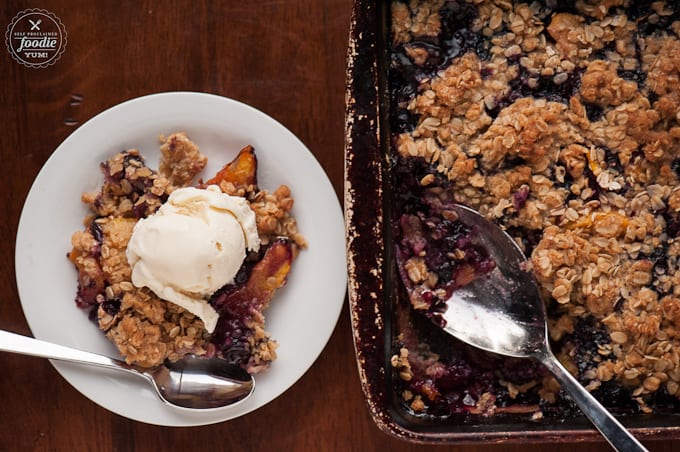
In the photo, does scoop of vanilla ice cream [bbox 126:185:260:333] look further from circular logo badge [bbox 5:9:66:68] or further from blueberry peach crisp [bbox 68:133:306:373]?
circular logo badge [bbox 5:9:66:68]


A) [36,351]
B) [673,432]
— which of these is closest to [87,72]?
[36,351]

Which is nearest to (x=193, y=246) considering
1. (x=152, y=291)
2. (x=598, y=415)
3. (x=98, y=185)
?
(x=152, y=291)

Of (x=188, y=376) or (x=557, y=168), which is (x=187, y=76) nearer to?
(x=188, y=376)

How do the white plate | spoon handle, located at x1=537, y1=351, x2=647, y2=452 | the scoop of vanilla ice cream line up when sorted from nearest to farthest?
spoon handle, located at x1=537, y1=351, x2=647, y2=452, the scoop of vanilla ice cream, the white plate

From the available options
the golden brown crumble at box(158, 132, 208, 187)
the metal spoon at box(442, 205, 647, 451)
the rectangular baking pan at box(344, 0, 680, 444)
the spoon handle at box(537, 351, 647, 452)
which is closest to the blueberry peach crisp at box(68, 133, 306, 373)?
the golden brown crumble at box(158, 132, 208, 187)

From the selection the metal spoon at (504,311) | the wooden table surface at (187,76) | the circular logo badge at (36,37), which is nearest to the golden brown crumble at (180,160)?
the wooden table surface at (187,76)

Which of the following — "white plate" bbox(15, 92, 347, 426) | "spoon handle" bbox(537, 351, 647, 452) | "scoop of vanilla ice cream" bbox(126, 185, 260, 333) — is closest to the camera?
"spoon handle" bbox(537, 351, 647, 452)

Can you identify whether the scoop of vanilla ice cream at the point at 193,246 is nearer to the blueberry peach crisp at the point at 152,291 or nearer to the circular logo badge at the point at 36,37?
the blueberry peach crisp at the point at 152,291
